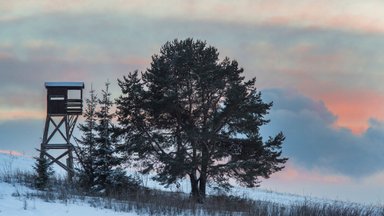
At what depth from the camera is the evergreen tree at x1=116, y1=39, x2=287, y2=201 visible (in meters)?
32.0

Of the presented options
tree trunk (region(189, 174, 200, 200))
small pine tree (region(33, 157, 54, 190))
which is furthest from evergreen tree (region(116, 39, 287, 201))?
small pine tree (region(33, 157, 54, 190))

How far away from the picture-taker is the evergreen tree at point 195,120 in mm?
31953

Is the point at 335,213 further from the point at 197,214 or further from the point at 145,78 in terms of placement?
the point at 145,78

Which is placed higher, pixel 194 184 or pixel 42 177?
pixel 42 177

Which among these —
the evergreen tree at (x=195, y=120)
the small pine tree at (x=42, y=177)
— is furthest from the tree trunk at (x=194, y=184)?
the small pine tree at (x=42, y=177)

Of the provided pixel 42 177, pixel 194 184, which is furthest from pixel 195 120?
Result: pixel 42 177

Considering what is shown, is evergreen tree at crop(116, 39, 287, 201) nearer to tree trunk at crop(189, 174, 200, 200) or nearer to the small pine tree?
tree trunk at crop(189, 174, 200, 200)

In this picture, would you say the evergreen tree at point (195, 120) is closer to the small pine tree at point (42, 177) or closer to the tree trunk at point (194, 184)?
the tree trunk at point (194, 184)

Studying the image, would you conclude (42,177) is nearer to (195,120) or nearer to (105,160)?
(105,160)

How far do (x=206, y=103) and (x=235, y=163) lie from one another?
3.95m

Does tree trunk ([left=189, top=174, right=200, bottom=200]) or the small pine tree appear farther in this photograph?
tree trunk ([left=189, top=174, right=200, bottom=200])

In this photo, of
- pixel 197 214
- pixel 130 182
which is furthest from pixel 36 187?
pixel 197 214

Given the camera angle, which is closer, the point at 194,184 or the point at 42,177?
the point at 42,177

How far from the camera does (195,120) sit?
32906mm
